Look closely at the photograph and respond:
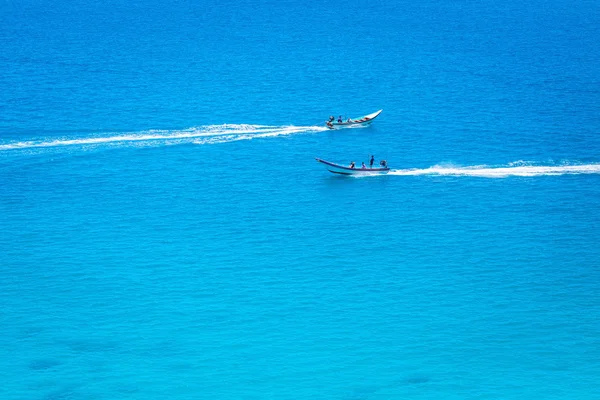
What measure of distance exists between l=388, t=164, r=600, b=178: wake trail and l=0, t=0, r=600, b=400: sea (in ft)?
1.16

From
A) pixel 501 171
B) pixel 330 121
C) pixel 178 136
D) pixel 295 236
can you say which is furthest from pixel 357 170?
pixel 178 136

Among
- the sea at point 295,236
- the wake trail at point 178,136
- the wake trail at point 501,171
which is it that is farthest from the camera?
the wake trail at point 178,136

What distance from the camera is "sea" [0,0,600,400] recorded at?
7906cm

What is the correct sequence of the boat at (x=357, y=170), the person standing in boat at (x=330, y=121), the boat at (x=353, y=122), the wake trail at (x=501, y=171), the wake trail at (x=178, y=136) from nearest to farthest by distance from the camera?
the boat at (x=357, y=170)
the wake trail at (x=501, y=171)
the wake trail at (x=178, y=136)
the person standing in boat at (x=330, y=121)
the boat at (x=353, y=122)

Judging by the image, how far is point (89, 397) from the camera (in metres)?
74.9

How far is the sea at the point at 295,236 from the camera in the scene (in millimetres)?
79062

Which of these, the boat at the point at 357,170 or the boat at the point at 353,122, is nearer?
the boat at the point at 357,170

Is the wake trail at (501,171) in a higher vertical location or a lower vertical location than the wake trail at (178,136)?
lower

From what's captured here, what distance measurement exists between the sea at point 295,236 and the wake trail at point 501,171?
14.0 inches

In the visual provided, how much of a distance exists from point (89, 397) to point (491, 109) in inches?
3564

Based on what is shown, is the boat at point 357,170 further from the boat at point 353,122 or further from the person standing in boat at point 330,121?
the boat at point 353,122

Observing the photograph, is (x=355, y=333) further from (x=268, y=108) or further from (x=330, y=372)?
(x=268, y=108)

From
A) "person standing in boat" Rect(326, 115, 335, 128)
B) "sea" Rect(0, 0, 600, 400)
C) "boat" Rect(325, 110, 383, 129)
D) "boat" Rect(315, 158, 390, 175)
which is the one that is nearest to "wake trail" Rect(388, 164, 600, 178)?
"sea" Rect(0, 0, 600, 400)

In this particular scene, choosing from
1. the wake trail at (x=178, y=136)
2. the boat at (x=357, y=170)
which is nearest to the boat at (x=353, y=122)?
the wake trail at (x=178, y=136)
